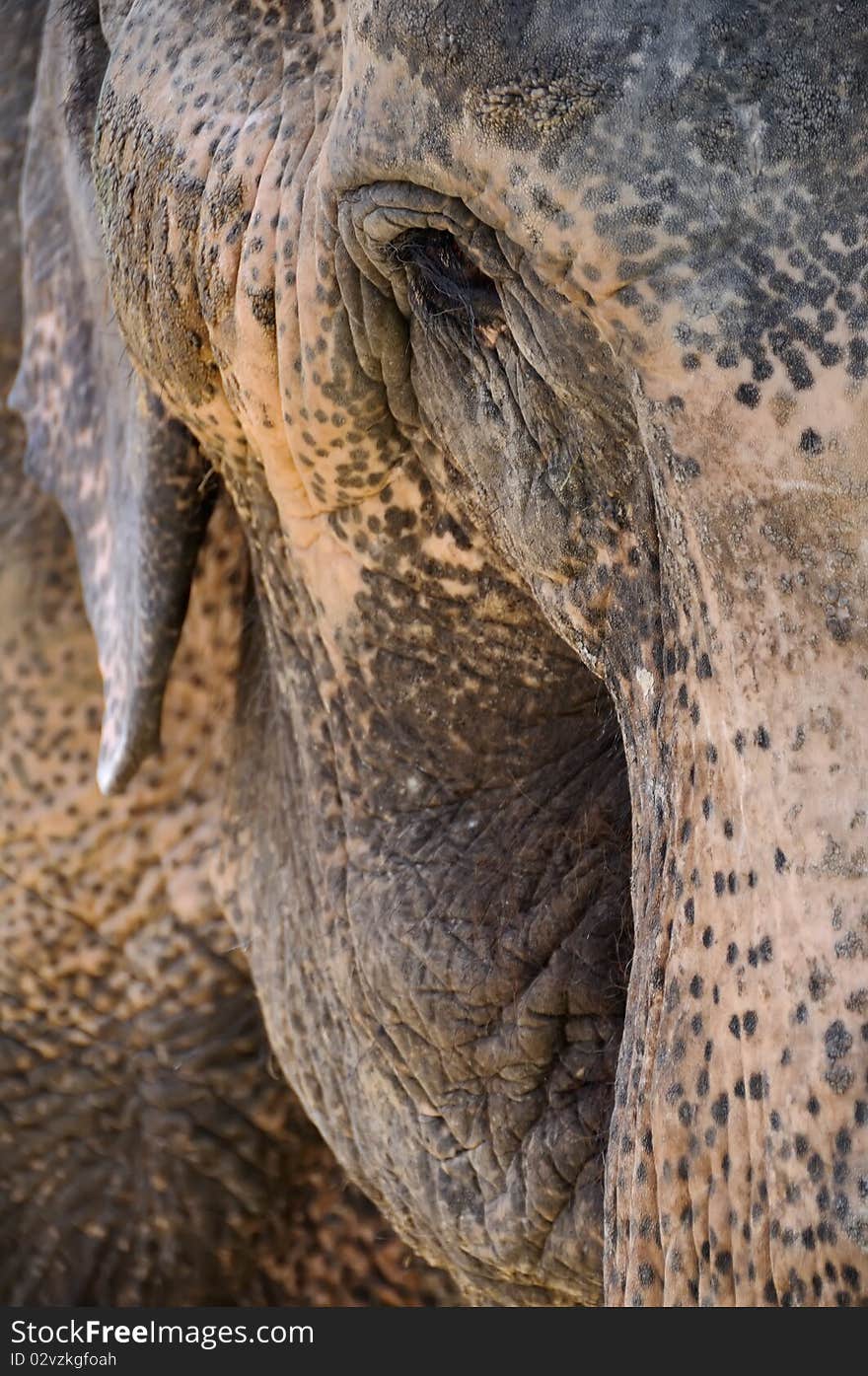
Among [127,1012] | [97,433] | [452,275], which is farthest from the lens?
[127,1012]

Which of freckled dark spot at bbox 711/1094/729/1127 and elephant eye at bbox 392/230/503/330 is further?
elephant eye at bbox 392/230/503/330

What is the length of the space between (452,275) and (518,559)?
0.20 meters

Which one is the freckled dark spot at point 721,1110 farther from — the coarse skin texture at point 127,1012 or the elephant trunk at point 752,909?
the coarse skin texture at point 127,1012

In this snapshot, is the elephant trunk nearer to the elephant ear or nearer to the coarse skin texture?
the elephant ear

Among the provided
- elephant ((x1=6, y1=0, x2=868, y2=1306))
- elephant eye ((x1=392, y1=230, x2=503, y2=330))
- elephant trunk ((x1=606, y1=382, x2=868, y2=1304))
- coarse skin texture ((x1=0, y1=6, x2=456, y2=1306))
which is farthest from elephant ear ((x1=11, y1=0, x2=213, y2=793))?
elephant trunk ((x1=606, y1=382, x2=868, y2=1304))

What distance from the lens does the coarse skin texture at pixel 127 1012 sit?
2.23 m

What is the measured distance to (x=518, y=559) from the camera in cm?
134

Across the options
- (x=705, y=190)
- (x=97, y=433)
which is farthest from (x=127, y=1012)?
(x=705, y=190)

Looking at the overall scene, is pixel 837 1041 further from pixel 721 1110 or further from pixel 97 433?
pixel 97 433

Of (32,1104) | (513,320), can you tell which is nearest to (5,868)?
(32,1104)

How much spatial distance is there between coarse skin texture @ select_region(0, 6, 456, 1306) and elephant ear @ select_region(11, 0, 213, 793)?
13 cm

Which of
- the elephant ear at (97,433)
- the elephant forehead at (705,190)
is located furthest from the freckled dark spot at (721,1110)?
the elephant ear at (97,433)

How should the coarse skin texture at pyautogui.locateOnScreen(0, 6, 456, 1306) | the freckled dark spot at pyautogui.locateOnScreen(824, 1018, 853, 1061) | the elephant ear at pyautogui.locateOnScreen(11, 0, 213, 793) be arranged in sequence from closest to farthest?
the freckled dark spot at pyautogui.locateOnScreen(824, 1018, 853, 1061) < the elephant ear at pyautogui.locateOnScreen(11, 0, 213, 793) < the coarse skin texture at pyautogui.locateOnScreen(0, 6, 456, 1306)

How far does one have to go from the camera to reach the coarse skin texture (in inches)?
87.9
